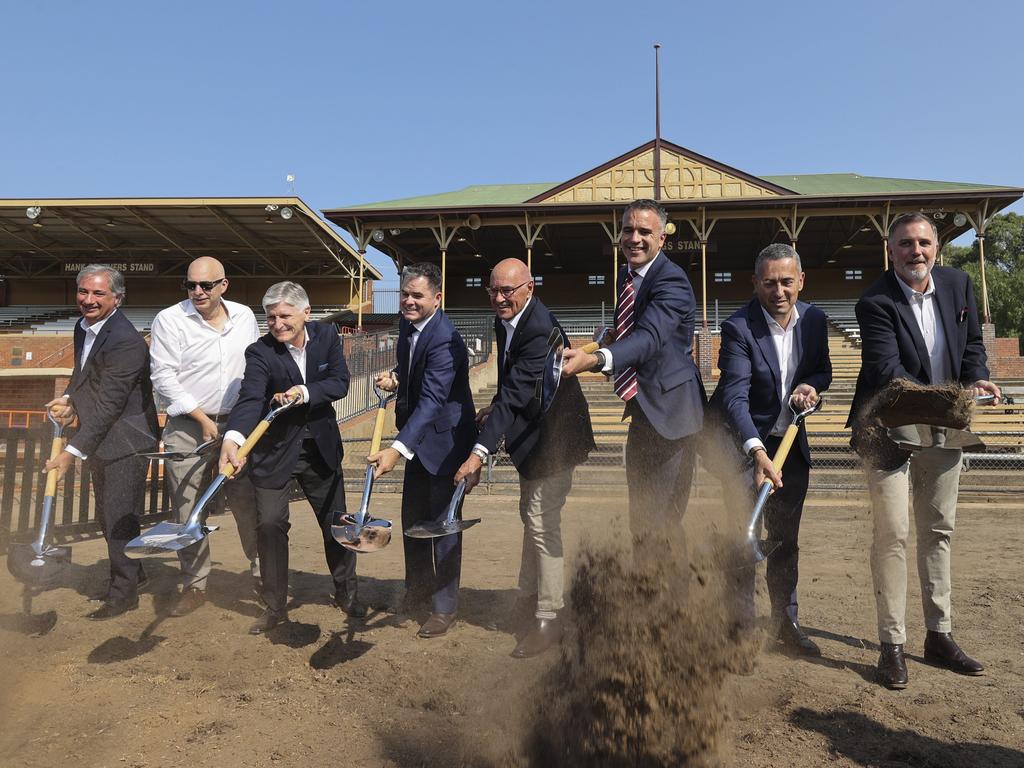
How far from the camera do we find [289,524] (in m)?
4.18

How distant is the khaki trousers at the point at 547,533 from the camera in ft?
12.3

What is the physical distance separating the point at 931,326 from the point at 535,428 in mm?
2066

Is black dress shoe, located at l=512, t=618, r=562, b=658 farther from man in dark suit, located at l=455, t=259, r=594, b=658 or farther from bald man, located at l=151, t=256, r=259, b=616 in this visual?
bald man, located at l=151, t=256, r=259, b=616

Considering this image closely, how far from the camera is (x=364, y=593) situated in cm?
486

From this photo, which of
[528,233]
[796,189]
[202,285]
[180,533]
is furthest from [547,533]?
[796,189]

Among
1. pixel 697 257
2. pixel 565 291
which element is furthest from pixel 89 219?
pixel 697 257

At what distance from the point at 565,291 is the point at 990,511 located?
22695 millimetres

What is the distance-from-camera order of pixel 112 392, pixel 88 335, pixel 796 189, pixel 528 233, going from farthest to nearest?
pixel 796 189 < pixel 528 233 < pixel 88 335 < pixel 112 392

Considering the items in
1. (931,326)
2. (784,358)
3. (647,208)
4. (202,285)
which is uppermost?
(647,208)

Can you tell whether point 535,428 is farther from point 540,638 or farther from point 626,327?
point 540,638

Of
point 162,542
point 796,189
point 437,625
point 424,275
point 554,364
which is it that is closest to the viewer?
point 554,364

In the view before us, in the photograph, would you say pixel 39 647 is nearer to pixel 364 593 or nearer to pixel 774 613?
pixel 364 593

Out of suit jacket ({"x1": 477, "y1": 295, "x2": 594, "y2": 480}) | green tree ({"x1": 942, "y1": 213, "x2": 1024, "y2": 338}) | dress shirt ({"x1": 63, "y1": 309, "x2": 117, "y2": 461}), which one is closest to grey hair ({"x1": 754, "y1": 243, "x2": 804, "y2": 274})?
suit jacket ({"x1": 477, "y1": 295, "x2": 594, "y2": 480})

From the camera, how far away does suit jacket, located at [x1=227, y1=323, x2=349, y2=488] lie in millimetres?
4152
